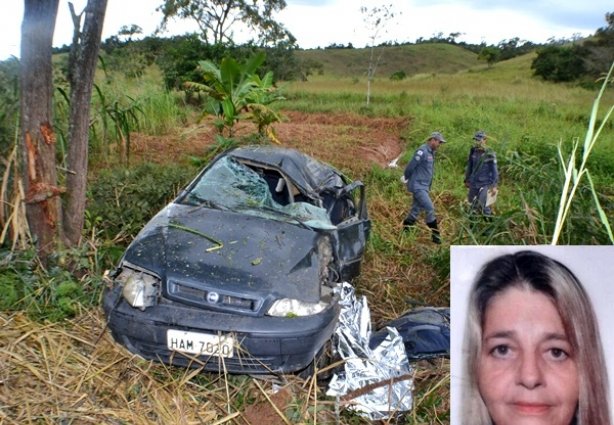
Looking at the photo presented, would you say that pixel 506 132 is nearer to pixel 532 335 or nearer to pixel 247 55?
pixel 532 335

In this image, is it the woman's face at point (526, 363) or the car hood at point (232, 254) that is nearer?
the woman's face at point (526, 363)

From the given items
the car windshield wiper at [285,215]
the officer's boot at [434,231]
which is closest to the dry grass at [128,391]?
the car windshield wiper at [285,215]

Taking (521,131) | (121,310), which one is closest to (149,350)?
(121,310)

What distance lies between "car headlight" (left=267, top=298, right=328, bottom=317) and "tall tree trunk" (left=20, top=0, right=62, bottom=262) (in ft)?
8.45

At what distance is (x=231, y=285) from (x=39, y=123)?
8.39 feet

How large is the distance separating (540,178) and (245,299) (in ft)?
7.40

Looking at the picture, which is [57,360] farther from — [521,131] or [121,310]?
[521,131]

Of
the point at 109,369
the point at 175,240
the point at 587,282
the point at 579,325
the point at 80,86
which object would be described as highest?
the point at 80,86

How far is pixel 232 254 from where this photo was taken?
4.37 metres

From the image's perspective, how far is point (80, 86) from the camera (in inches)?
224

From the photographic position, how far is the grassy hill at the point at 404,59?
60.1 m

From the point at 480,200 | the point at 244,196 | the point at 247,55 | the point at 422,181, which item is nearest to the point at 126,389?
the point at 244,196

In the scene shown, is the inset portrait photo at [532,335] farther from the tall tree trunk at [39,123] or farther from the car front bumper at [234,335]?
the tall tree trunk at [39,123]

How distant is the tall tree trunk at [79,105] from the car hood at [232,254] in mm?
1264
